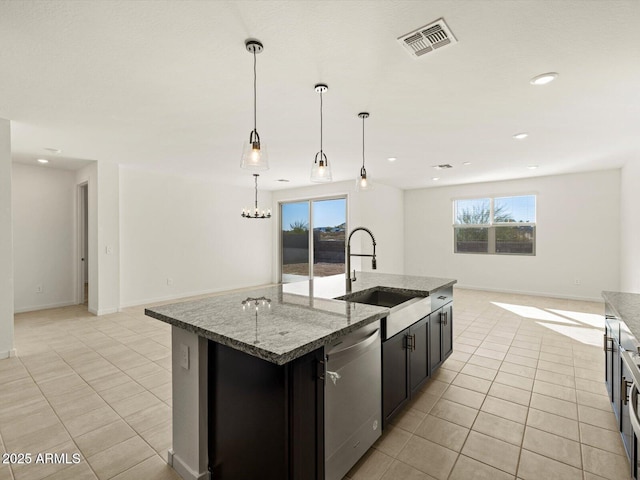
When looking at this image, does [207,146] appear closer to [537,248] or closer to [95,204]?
[95,204]

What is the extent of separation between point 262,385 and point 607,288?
7331mm

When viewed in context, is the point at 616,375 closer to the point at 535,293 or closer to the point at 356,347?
the point at 356,347

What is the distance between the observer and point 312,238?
7.90 meters

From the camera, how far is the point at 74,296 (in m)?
5.90

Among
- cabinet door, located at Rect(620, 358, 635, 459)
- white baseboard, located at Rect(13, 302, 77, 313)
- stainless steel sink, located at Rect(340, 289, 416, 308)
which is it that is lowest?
white baseboard, located at Rect(13, 302, 77, 313)

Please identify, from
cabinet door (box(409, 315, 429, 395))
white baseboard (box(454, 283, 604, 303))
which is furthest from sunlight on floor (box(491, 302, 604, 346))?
cabinet door (box(409, 315, 429, 395))

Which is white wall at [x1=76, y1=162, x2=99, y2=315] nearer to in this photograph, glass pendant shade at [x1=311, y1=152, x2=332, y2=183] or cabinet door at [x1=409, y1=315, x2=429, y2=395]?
glass pendant shade at [x1=311, y1=152, x2=332, y2=183]

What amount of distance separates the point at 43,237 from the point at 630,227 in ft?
31.9

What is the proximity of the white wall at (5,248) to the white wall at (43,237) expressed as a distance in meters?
2.50

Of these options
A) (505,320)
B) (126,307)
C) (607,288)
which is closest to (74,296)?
(126,307)

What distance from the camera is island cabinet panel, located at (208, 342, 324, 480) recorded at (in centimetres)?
132

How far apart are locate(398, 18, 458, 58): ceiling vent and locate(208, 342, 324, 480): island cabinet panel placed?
191 centimetres

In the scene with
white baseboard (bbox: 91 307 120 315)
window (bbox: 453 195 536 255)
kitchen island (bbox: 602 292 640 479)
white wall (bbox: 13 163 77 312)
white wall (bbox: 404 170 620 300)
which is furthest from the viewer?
window (bbox: 453 195 536 255)

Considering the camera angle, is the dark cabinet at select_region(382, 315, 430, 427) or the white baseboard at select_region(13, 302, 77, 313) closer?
the dark cabinet at select_region(382, 315, 430, 427)
